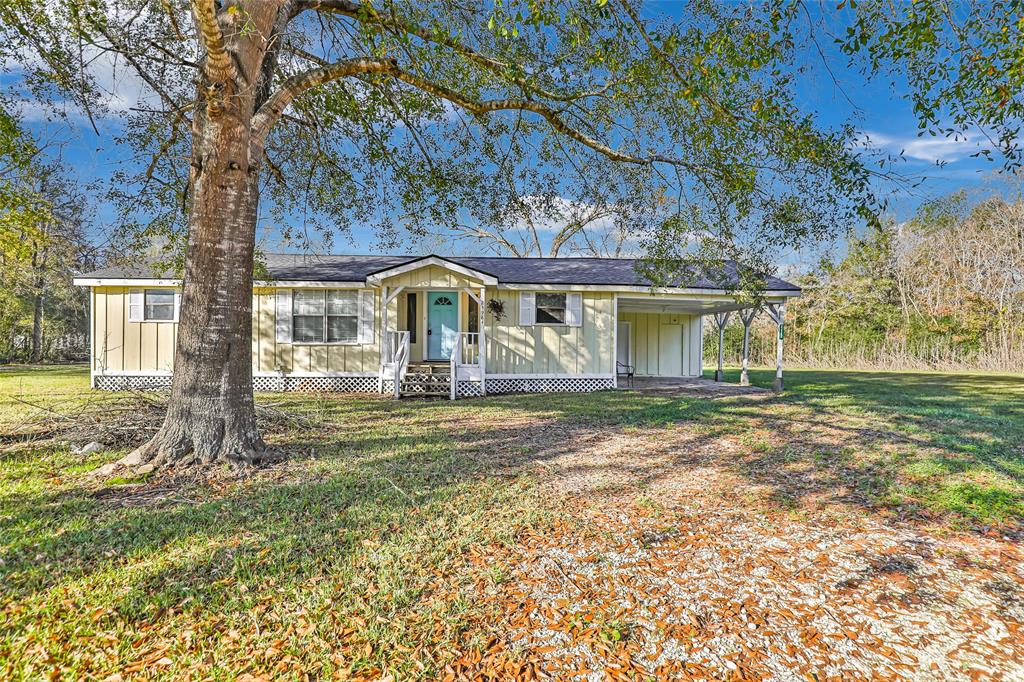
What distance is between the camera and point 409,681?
193 centimetres

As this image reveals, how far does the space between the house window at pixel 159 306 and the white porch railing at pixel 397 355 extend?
5.68 m

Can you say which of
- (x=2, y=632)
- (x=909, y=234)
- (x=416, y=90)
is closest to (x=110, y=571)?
(x=2, y=632)

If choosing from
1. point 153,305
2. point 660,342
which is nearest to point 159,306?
point 153,305

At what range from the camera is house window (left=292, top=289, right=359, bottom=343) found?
1223cm

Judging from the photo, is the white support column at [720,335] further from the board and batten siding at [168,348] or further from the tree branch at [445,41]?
the tree branch at [445,41]

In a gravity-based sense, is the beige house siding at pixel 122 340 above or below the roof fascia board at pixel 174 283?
below

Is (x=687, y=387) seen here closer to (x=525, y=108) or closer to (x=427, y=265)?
(x=427, y=265)

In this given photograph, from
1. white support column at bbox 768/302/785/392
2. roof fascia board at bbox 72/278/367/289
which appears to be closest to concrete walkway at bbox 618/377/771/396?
white support column at bbox 768/302/785/392

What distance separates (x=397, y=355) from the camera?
35.4ft

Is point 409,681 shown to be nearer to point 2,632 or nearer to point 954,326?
point 2,632

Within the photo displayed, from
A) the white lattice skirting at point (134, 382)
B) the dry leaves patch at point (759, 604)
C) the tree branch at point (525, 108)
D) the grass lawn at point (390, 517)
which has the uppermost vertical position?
the tree branch at point (525, 108)

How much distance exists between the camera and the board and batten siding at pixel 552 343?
12359mm

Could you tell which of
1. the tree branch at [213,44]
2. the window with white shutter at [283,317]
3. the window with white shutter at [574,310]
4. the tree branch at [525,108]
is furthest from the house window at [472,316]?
the tree branch at [213,44]

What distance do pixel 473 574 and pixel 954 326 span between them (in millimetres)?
28419
